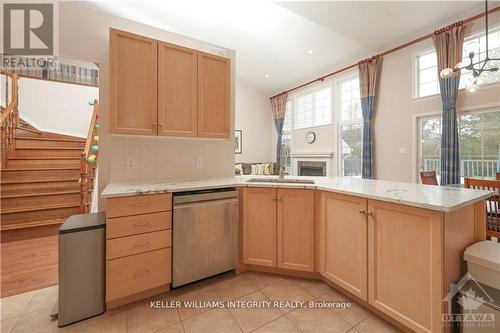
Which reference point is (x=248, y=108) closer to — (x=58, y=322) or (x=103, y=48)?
(x=103, y=48)

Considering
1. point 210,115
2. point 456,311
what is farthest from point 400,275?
point 210,115

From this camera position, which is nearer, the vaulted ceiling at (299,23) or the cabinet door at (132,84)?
the cabinet door at (132,84)

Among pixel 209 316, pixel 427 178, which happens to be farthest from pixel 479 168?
pixel 209 316

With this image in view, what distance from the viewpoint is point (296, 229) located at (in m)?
2.03

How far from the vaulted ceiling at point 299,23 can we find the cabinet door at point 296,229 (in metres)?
2.89

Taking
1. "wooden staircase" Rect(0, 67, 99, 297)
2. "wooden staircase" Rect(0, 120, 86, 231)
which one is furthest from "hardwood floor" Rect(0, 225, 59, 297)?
"wooden staircase" Rect(0, 120, 86, 231)

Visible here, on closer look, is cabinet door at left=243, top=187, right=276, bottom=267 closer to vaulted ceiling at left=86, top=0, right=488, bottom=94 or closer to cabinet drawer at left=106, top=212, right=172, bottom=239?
cabinet drawer at left=106, top=212, right=172, bottom=239

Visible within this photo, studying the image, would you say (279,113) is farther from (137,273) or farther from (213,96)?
(137,273)

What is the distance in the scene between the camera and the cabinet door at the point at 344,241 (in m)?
1.61

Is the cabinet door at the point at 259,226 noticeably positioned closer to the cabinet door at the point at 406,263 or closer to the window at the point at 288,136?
the cabinet door at the point at 406,263

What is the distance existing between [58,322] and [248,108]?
6.51m

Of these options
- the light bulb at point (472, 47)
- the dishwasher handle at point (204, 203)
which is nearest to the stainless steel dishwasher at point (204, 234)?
the dishwasher handle at point (204, 203)

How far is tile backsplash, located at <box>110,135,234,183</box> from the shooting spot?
7.17 ft

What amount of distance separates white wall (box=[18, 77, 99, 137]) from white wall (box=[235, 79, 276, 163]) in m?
3.91
